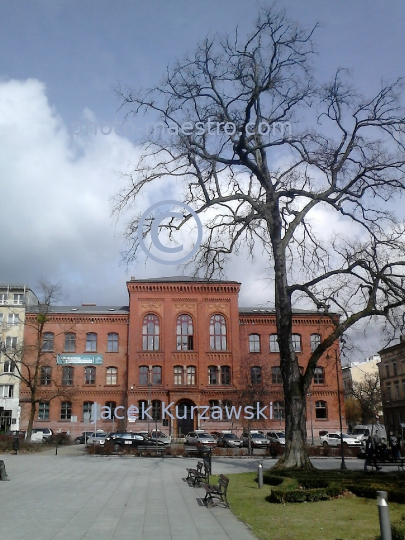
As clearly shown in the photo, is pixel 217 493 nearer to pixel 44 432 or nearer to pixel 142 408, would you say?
pixel 142 408

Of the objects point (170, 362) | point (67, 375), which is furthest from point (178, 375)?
point (67, 375)

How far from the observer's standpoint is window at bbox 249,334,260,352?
55344 mm

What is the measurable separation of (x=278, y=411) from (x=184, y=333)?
498 inches

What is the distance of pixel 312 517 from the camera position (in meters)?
11.3

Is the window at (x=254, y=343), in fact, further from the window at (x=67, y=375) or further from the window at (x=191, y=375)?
the window at (x=67, y=375)

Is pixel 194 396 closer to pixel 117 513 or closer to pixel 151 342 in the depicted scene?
pixel 151 342

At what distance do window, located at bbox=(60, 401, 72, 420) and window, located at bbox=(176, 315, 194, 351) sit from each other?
12.5 meters

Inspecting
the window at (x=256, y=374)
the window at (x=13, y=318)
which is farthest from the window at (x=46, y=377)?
the window at (x=256, y=374)

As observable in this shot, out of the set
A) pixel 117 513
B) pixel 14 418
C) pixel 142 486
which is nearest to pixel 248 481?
pixel 142 486

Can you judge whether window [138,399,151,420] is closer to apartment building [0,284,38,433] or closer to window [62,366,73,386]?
window [62,366,73,386]

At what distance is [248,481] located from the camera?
58.8 ft

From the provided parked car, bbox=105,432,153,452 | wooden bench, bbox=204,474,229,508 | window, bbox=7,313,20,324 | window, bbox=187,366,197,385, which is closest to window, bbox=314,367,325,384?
window, bbox=187,366,197,385

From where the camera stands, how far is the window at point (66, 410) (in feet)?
170

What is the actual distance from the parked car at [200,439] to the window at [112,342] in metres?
12.7
